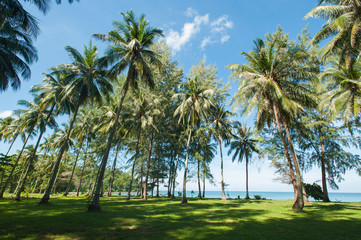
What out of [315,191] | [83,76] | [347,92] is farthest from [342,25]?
[315,191]

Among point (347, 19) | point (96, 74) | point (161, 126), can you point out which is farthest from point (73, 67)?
point (347, 19)

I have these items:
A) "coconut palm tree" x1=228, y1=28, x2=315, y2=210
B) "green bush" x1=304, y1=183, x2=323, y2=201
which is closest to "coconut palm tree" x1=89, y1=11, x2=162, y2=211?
"coconut palm tree" x1=228, y1=28, x2=315, y2=210

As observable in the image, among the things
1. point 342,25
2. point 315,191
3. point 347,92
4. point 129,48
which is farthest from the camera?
point 315,191

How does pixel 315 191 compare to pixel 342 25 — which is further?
pixel 315 191

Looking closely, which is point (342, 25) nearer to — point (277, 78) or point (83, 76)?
point (277, 78)

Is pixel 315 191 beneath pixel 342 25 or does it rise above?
beneath

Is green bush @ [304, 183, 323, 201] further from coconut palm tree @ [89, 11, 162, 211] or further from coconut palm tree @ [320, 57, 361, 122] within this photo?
coconut palm tree @ [89, 11, 162, 211]

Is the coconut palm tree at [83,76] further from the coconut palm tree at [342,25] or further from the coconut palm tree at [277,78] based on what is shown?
the coconut palm tree at [342,25]

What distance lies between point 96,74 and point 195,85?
10.5m

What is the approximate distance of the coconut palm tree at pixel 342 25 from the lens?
10.5 m

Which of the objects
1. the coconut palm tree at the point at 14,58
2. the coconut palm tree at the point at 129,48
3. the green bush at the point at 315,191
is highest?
the coconut palm tree at the point at 129,48

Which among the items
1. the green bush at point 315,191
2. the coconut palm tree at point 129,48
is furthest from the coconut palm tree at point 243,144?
the coconut palm tree at point 129,48

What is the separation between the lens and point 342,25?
10.3 meters

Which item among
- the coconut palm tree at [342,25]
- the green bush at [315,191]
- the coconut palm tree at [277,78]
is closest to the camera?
the coconut palm tree at [342,25]
